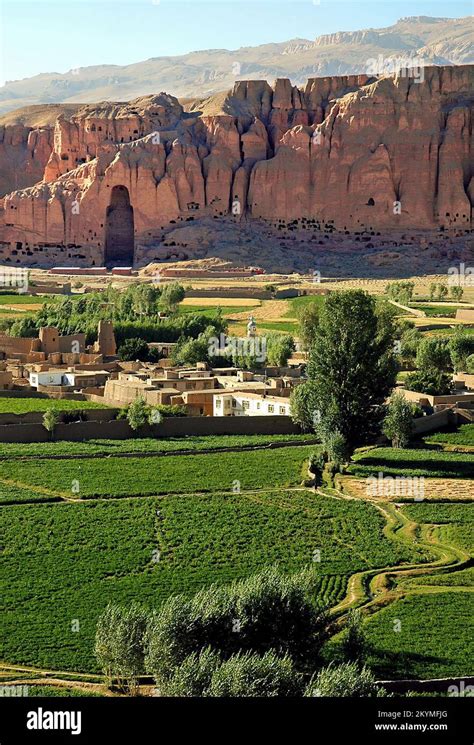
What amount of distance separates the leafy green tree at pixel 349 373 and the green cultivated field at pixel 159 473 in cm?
163

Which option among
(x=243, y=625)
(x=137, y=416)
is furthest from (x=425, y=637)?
(x=137, y=416)

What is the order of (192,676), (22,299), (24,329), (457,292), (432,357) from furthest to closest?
(22,299) → (457,292) → (24,329) → (432,357) → (192,676)

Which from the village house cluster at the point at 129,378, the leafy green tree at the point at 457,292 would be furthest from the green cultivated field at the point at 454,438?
the leafy green tree at the point at 457,292

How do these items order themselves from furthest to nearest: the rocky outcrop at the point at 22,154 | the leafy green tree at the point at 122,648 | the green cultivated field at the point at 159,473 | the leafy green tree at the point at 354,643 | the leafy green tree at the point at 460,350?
the rocky outcrop at the point at 22,154 → the leafy green tree at the point at 460,350 → the green cultivated field at the point at 159,473 → the leafy green tree at the point at 354,643 → the leafy green tree at the point at 122,648

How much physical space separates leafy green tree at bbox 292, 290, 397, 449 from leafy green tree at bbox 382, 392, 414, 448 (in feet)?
1.79

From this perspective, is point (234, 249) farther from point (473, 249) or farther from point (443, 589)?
point (443, 589)

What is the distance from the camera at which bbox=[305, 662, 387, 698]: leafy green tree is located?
21.1 metres

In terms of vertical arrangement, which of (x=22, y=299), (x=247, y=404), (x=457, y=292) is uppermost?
(x=247, y=404)

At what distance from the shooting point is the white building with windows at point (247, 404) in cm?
5194

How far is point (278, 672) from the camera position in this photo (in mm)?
22047

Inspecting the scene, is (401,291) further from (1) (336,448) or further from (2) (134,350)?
(1) (336,448)

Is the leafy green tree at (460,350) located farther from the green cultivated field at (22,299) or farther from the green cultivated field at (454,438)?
the green cultivated field at (22,299)

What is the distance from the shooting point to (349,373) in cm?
4619

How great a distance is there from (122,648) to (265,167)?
296ft
